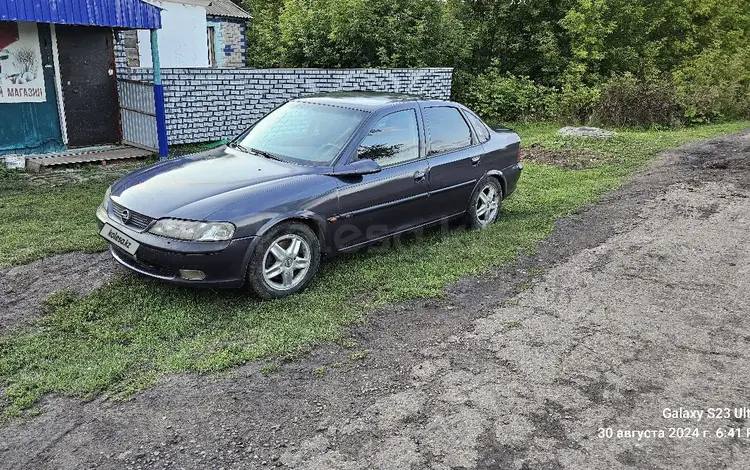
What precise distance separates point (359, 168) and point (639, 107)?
12221mm

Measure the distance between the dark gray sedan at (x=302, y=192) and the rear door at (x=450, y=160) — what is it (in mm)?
13

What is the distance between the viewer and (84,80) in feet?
34.9

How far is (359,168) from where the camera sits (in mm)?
5312

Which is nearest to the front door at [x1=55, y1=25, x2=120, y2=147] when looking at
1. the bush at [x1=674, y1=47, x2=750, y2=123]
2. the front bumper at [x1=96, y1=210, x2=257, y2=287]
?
the front bumper at [x1=96, y1=210, x2=257, y2=287]

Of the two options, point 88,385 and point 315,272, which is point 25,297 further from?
point 315,272

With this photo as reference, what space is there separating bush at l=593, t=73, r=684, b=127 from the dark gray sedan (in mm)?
9735

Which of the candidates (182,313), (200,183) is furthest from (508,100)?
(182,313)

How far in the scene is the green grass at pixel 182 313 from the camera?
3.86 meters

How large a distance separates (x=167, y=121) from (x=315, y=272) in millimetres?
7511

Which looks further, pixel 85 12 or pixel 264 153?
pixel 85 12

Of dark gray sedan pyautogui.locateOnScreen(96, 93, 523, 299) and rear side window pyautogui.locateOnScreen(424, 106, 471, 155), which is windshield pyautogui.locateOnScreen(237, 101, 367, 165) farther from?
rear side window pyautogui.locateOnScreen(424, 106, 471, 155)

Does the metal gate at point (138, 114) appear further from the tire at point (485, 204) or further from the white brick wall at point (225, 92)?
the tire at point (485, 204)

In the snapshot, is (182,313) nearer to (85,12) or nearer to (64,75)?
(85,12)

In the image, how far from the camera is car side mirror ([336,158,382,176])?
17.4ft
